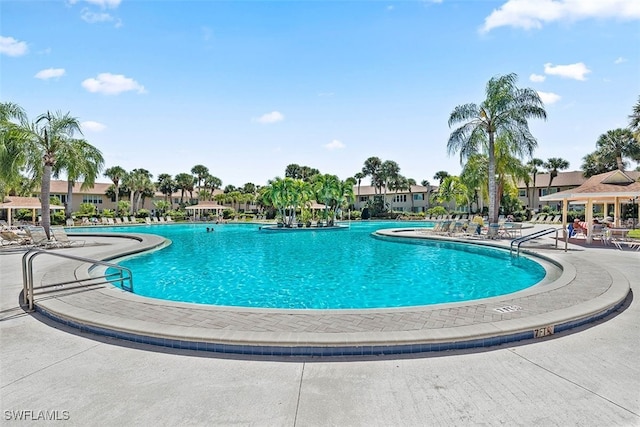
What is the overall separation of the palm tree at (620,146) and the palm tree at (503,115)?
73.5 feet

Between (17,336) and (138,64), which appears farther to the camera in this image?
(138,64)

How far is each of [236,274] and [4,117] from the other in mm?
17661

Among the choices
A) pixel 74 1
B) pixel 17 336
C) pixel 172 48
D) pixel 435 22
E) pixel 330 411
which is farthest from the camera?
pixel 172 48

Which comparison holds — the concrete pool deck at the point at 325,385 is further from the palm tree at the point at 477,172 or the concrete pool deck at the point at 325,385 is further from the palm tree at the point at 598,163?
the palm tree at the point at 598,163

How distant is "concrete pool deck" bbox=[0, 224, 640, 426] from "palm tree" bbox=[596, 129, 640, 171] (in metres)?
42.0

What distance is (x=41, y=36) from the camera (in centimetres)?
1032

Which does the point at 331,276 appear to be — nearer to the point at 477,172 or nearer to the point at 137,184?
the point at 477,172

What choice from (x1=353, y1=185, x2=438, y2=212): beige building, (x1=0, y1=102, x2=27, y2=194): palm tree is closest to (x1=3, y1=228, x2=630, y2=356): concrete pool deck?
(x1=0, y1=102, x2=27, y2=194): palm tree

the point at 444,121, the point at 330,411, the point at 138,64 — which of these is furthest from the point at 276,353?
the point at 444,121

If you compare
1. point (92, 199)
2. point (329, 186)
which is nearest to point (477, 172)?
point (329, 186)

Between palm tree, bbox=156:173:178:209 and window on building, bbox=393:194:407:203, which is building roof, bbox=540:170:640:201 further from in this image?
palm tree, bbox=156:173:178:209

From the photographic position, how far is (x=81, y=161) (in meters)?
17.8

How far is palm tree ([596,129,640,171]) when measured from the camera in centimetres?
3622

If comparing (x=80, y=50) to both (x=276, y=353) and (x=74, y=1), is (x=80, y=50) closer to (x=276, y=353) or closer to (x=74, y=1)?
(x=74, y=1)
